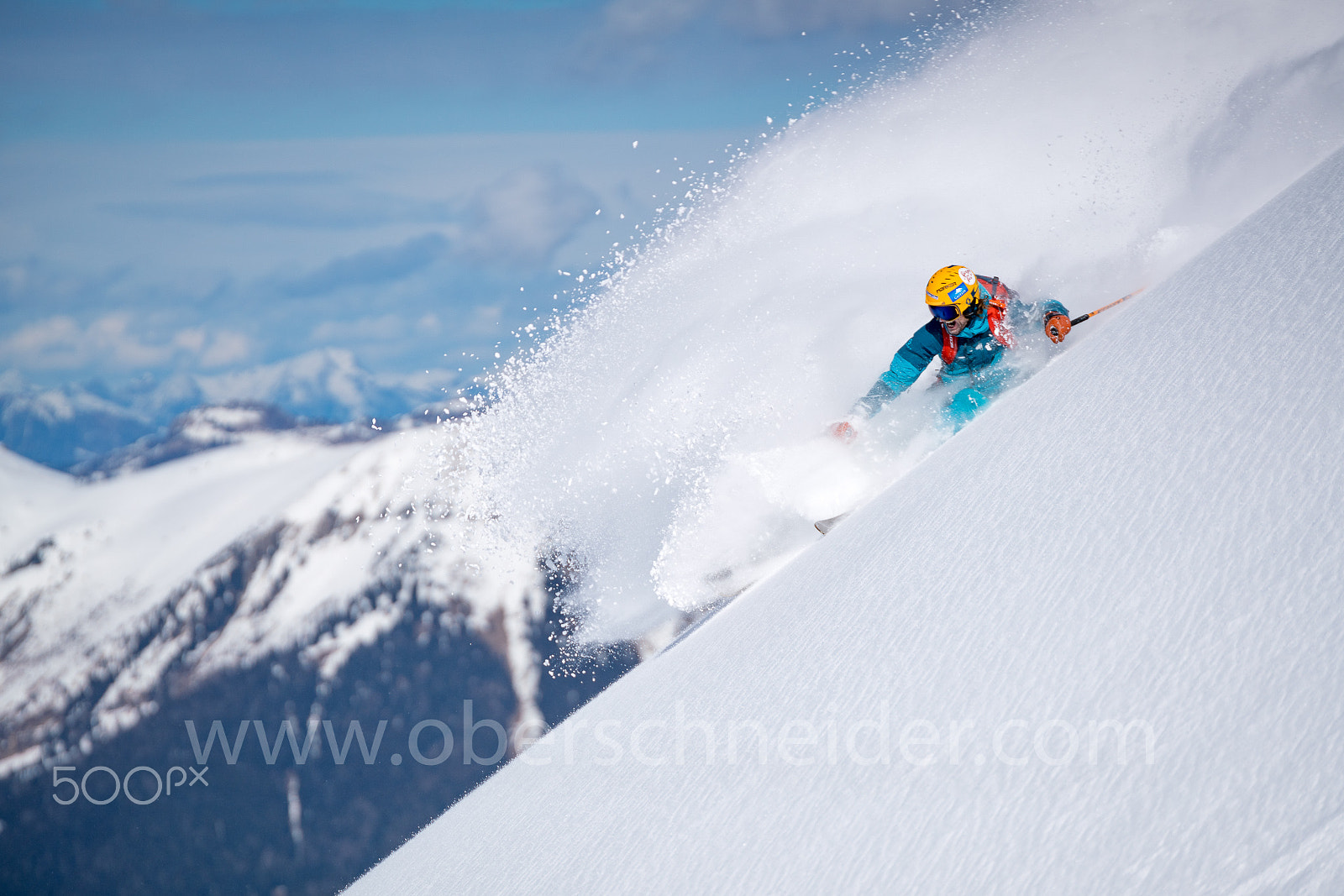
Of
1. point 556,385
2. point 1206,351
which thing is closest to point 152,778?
point 556,385

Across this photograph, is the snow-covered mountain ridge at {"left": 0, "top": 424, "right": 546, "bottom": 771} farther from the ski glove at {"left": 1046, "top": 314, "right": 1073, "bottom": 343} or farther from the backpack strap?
the ski glove at {"left": 1046, "top": 314, "right": 1073, "bottom": 343}

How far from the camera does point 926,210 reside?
11.6 m

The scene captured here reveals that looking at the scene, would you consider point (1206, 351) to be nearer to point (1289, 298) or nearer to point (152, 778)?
point (1289, 298)

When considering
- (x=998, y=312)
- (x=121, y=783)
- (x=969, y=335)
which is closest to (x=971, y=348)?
(x=969, y=335)

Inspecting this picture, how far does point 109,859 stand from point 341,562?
2134 inches

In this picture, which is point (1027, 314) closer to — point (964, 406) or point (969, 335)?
point (969, 335)

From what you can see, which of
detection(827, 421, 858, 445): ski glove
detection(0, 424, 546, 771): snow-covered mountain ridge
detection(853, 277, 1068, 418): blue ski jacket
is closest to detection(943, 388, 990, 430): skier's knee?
detection(853, 277, 1068, 418): blue ski jacket

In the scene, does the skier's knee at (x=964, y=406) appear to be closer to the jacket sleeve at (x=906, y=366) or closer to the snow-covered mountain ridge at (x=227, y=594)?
the jacket sleeve at (x=906, y=366)

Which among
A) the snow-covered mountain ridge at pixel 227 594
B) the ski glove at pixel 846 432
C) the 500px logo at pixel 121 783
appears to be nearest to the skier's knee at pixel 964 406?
the ski glove at pixel 846 432

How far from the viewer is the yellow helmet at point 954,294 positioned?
7039mm

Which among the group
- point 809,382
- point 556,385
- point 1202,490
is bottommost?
point 1202,490

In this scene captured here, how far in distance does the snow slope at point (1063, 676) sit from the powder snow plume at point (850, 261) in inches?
138

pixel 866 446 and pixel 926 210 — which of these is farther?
pixel 926 210

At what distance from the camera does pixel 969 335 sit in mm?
7320
